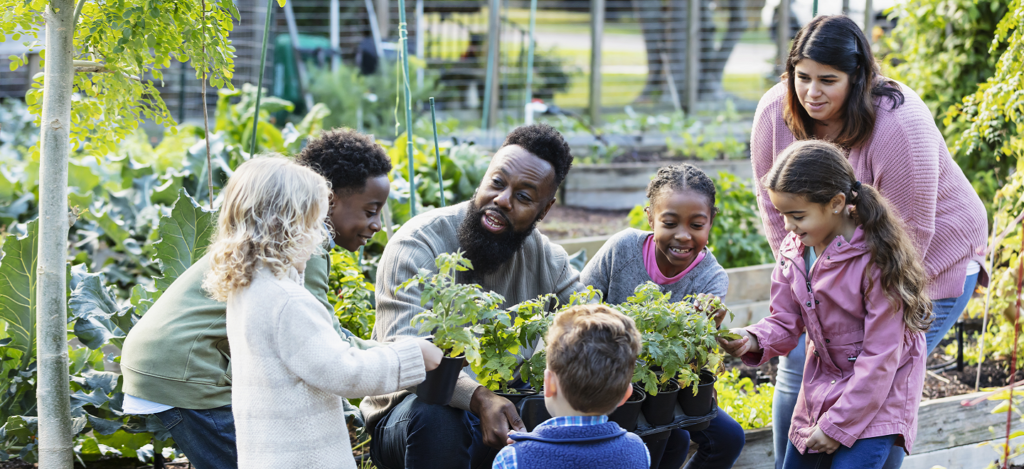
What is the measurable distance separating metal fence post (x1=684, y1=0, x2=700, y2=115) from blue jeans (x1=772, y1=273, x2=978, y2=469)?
7311 mm

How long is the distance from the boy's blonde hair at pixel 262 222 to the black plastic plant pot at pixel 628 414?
0.90 metres

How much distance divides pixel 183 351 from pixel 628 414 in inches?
48.2

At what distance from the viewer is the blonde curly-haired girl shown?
1.96m

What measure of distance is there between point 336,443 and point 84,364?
139cm

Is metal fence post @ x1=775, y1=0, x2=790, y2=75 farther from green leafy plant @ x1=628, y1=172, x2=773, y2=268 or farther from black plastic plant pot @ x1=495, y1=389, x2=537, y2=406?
black plastic plant pot @ x1=495, y1=389, x2=537, y2=406

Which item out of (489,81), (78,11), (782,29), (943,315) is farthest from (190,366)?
(782,29)

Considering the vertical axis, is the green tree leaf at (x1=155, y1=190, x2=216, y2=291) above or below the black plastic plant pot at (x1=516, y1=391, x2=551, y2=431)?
above

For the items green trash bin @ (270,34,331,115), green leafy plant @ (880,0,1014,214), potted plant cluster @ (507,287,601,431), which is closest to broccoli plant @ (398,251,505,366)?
potted plant cluster @ (507,287,601,431)

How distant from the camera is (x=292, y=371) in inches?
78.4

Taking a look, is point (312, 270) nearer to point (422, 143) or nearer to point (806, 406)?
point (806, 406)

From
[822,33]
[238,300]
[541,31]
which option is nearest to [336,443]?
[238,300]

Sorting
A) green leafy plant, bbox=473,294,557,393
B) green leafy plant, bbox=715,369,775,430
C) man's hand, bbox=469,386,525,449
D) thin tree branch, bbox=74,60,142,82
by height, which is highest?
thin tree branch, bbox=74,60,142,82

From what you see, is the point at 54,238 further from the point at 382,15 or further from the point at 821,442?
the point at 382,15

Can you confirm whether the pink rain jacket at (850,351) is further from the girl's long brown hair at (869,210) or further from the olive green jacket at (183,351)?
the olive green jacket at (183,351)
